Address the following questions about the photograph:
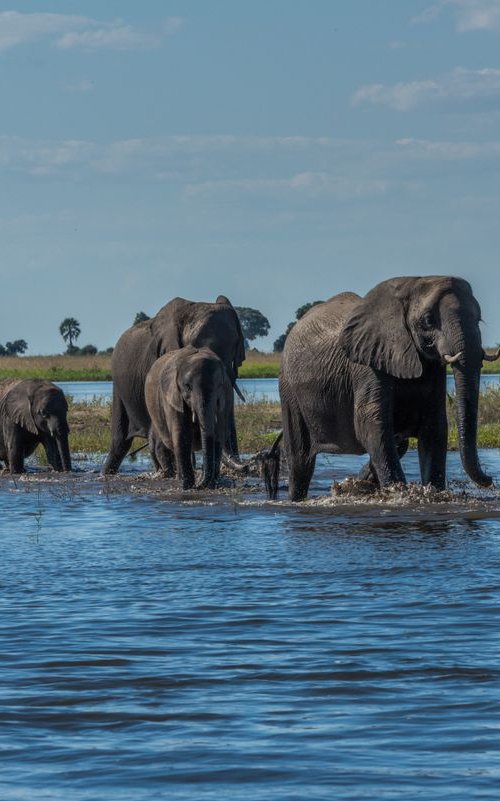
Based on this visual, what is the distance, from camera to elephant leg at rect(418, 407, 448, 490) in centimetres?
1330

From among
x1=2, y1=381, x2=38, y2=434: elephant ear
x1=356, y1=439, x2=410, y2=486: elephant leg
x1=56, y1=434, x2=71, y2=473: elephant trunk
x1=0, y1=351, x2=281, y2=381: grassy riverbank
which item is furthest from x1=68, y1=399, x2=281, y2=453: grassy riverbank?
x1=0, y1=351, x2=281, y2=381: grassy riverbank

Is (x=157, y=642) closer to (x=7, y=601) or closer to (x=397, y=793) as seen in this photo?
(x=7, y=601)

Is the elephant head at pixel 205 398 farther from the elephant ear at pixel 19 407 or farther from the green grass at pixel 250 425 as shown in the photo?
the green grass at pixel 250 425

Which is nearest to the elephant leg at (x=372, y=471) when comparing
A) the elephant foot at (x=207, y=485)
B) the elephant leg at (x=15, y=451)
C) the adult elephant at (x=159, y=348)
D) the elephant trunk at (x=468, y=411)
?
the elephant trunk at (x=468, y=411)

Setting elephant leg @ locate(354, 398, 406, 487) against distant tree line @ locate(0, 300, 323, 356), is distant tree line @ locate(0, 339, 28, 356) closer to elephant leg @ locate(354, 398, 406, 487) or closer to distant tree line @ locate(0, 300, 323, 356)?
distant tree line @ locate(0, 300, 323, 356)

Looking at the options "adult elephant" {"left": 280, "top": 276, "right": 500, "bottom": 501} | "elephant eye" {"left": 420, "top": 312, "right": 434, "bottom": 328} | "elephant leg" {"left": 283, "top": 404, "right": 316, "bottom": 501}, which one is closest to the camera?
"adult elephant" {"left": 280, "top": 276, "right": 500, "bottom": 501}

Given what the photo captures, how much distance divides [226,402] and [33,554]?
538cm

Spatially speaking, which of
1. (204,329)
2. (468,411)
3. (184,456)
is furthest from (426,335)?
(204,329)

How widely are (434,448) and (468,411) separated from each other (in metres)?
0.60

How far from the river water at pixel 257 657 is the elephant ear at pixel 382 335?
1.18m

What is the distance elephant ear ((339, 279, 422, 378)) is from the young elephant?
8.62ft

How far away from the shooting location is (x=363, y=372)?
45.0ft

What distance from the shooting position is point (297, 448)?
1500cm

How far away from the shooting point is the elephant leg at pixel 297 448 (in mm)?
14938
